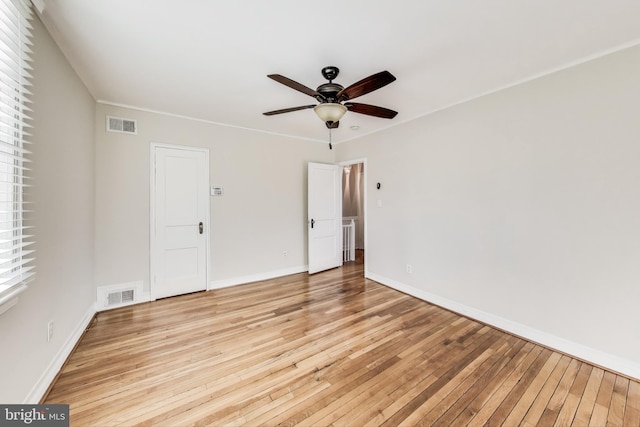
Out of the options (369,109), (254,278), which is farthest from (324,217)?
(369,109)

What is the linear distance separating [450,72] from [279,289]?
348 centimetres

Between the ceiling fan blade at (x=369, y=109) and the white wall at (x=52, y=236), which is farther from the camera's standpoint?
the ceiling fan blade at (x=369, y=109)

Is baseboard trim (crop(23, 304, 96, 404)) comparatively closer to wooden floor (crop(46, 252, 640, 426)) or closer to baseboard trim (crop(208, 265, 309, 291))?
wooden floor (crop(46, 252, 640, 426))

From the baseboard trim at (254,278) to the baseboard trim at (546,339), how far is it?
216 cm

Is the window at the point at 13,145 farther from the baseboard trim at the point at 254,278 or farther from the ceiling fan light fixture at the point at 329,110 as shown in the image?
the baseboard trim at the point at 254,278

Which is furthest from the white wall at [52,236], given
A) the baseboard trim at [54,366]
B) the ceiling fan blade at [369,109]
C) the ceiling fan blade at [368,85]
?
the ceiling fan blade at [369,109]

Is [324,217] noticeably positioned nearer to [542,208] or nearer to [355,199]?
[355,199]

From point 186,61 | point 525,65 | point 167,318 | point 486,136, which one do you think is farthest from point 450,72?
point 167,318

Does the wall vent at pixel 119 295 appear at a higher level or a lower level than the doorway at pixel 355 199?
lower

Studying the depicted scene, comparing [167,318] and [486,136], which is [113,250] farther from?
[486,136]

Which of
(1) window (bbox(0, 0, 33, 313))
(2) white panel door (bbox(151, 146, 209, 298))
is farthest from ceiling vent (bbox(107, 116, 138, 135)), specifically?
(1) window (bbox(0, 0, 33, 313))

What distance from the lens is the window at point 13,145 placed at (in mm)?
1279

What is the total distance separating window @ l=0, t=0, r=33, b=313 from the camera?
4.20ft

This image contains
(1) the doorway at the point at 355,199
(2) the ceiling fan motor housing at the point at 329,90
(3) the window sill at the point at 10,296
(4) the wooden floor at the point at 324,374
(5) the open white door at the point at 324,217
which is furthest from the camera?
(1) the doorway at the point at 355,199
